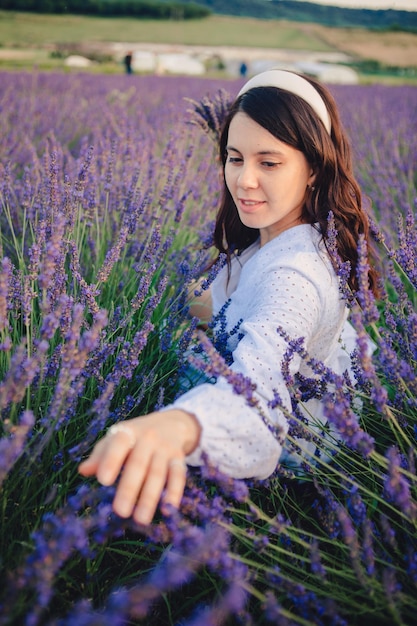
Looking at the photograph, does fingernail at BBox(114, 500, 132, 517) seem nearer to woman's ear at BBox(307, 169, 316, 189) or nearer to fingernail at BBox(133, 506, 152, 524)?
fingernail at BBox(133, 506, 152, 524)

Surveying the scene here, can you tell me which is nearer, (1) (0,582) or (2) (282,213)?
(1) (0,582)

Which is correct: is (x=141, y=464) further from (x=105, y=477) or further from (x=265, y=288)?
(x=265, y=288)

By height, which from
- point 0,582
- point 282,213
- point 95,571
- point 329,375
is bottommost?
point 95,571

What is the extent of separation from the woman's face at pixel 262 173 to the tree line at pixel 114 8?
466 inches

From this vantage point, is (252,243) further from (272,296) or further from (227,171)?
(272,296)

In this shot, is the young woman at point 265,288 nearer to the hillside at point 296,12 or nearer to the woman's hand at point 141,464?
the woman's hand at point 141,464

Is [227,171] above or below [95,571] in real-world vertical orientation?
above

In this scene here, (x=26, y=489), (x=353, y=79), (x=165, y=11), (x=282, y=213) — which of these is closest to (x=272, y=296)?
(x=282, y=213)

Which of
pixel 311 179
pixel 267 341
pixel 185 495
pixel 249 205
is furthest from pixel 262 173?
pixel 185 495

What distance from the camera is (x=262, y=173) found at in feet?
4.76

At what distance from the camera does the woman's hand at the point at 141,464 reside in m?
0.75

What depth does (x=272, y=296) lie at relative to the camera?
47.9 inches

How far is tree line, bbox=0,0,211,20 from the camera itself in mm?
16094

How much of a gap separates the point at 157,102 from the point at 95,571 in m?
8.72
